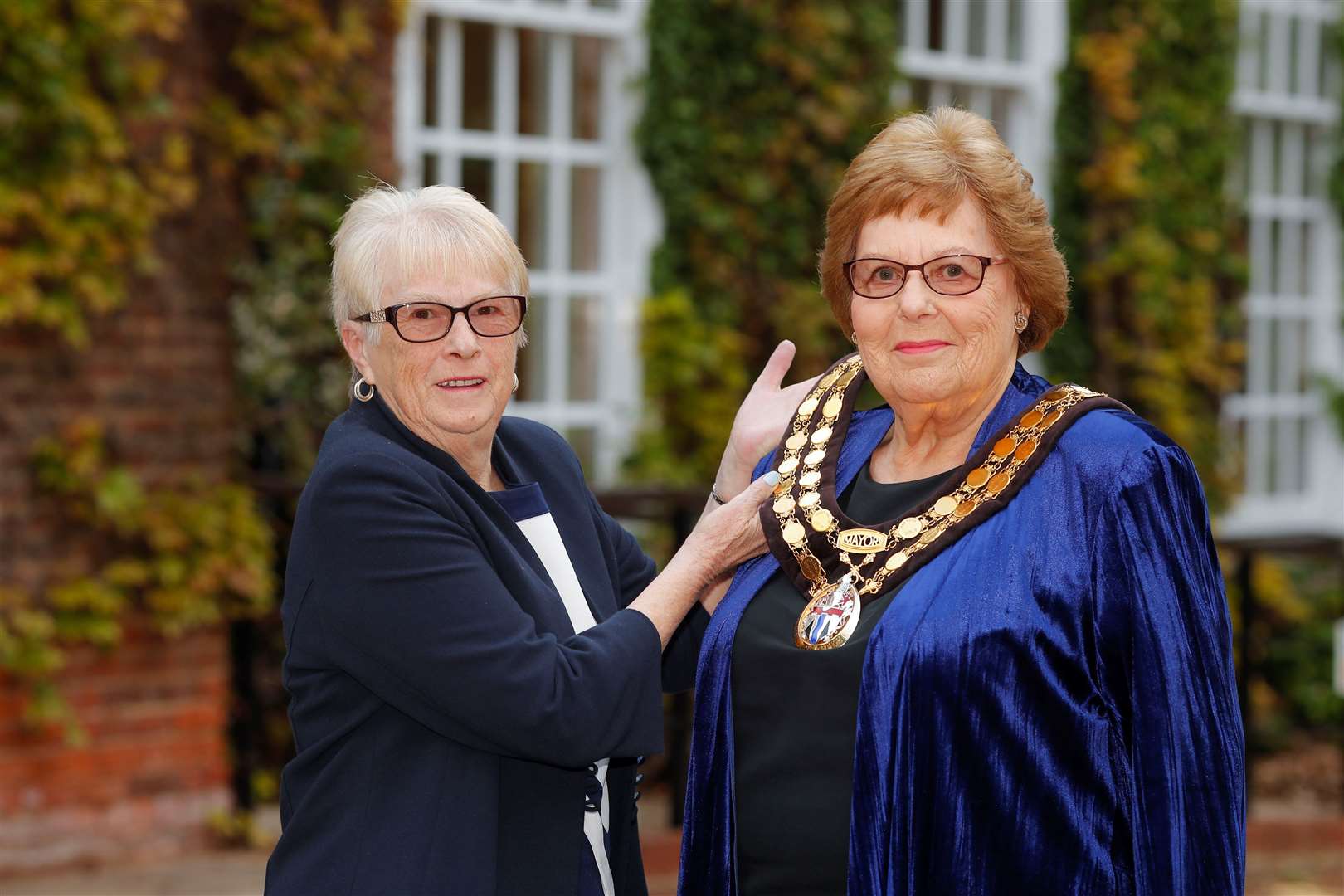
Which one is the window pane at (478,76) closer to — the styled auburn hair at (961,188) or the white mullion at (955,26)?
the white mullion at (955,26)

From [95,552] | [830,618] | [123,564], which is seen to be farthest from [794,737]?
[95,552]

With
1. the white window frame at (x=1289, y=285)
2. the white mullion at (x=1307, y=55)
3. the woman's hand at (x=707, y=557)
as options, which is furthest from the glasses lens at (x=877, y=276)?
the white mullion at (x=1307, y=55)

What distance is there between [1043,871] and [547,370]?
4.56 m

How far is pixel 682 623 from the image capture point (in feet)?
8.66

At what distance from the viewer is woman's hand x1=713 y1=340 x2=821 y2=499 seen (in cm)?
266

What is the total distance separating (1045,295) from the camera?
229cm

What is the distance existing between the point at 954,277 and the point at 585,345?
14.2 feet

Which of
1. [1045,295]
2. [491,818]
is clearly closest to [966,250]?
[1045,295]

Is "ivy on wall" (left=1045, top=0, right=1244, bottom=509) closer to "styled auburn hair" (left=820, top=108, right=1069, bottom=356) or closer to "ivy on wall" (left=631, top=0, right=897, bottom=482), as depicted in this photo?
"ivy on wall" (left=631, top=0, right=897, bottom=482)

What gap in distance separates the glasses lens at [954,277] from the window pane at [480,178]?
13.5ft

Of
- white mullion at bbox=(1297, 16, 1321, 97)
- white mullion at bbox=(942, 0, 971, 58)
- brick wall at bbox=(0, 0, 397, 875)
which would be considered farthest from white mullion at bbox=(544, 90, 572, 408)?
white mullion at bbox=(1297, 16, 1321, 97)

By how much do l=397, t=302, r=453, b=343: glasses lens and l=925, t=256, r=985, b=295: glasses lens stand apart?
0.70 m

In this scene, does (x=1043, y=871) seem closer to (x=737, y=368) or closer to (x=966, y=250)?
(x=966, y=250)

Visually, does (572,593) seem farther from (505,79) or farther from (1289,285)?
(1289,285)
